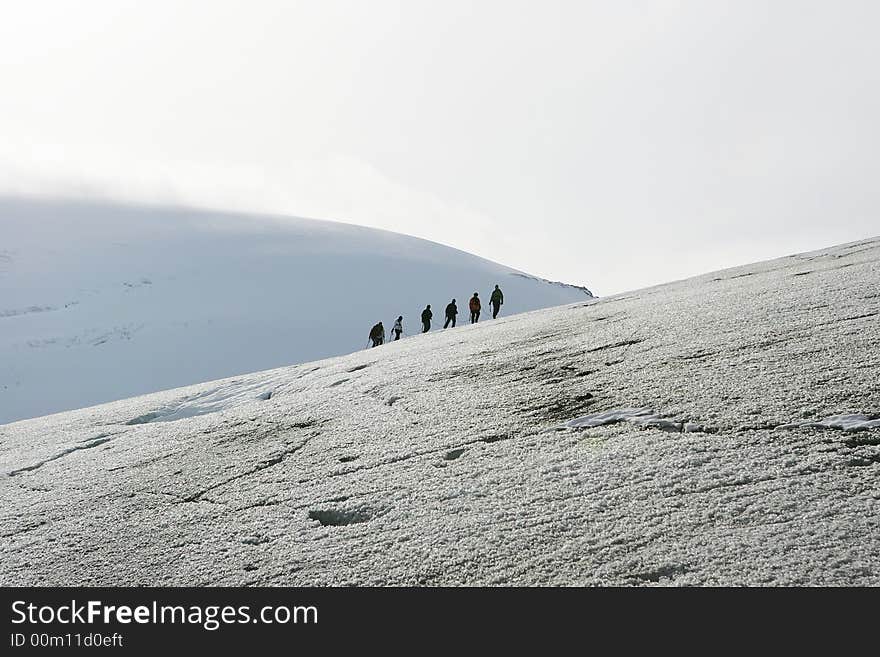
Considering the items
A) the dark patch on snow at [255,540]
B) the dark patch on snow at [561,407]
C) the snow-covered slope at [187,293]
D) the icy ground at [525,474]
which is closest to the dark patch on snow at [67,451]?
the icy ground at [525,474]

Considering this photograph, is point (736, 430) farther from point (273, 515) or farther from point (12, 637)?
point (12, 637)

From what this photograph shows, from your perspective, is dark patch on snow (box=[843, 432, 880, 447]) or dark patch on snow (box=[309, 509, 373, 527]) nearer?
dark patch on snow (box=[843, 432, 880, 447])

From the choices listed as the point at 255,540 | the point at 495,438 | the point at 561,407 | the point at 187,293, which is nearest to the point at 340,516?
the point at 255,540

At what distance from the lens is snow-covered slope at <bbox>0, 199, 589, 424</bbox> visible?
3906 centimetres

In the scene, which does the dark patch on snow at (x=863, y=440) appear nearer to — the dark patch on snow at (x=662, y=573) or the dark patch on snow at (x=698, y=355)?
the dark patch on snow at (x=662, y=573)

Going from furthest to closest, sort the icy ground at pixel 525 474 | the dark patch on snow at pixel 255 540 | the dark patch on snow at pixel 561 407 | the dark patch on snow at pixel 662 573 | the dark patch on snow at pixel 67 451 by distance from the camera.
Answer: the dark patch on snow at pixel 67 451 < the dark patch on snow at pixel 561 407 < the dark patch on snow at pixel 255 540 < the icy ground at pixel 525 474 < the dark patch on snow at pixel 662 573

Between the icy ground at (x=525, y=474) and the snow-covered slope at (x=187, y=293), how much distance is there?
29702mm

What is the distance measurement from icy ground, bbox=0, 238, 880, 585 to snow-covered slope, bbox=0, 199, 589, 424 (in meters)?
29.7

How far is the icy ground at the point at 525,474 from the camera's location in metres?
4.19

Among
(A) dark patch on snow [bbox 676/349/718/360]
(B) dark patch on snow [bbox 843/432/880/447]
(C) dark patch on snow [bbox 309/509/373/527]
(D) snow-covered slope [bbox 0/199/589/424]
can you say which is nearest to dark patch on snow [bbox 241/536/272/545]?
(C) dark patch on snow [bbox 309/509/373/527]

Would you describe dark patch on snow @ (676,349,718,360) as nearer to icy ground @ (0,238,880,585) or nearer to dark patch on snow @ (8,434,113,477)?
icy ground @ (0,238,880,585)

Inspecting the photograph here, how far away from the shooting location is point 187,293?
51.4 meters

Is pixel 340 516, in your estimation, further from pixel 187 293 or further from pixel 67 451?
pixel 187 293

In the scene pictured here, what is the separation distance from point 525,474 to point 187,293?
163ft
